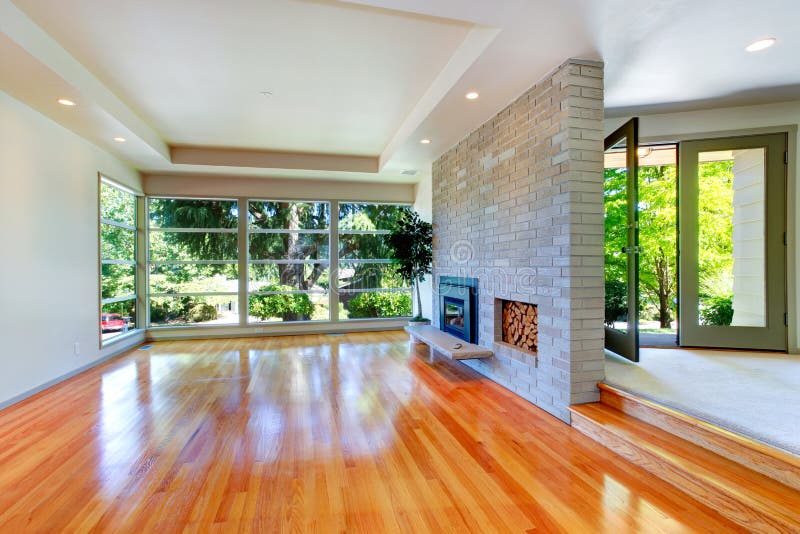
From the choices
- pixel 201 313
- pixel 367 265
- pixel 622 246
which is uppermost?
pixel 622 246

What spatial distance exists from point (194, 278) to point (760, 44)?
744cm

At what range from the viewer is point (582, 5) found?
2.18m

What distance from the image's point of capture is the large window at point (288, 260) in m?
6.57

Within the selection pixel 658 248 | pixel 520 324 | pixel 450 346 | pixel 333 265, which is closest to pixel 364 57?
pixel 520 324

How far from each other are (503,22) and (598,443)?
281 cm

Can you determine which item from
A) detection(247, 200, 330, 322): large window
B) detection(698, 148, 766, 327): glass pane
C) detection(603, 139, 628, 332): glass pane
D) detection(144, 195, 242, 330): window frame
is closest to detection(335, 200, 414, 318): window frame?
detection(247, 200, 330, 322): large window

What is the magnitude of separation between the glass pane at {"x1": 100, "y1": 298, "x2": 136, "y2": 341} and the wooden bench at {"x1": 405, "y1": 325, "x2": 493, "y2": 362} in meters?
4.21

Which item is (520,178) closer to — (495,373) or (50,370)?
(495,373)

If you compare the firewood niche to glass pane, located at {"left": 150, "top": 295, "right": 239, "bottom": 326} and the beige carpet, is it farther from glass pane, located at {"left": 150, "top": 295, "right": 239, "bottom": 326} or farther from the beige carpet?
glass pane, located at {"left": 150, "top": 295, "right": 239, "bottom": 326}

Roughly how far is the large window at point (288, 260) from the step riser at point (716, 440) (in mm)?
5274

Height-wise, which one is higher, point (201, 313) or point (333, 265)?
point (333, 265)

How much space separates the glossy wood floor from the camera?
1.74 meters

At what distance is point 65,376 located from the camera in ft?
13.1

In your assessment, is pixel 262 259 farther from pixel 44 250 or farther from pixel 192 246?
pixel 44 250
